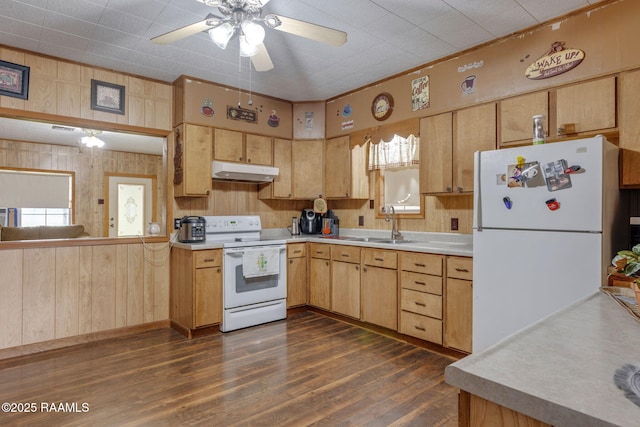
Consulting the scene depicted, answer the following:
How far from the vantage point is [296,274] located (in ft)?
13.6

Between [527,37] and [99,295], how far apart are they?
430 cm

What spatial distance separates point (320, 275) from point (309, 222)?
0.83m

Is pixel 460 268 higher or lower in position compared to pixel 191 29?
lower

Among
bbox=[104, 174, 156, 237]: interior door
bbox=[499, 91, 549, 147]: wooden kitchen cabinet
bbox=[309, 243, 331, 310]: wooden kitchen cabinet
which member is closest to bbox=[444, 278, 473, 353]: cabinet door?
bbox=[499, 91, 549, 147]: wooden kitchen cabinet

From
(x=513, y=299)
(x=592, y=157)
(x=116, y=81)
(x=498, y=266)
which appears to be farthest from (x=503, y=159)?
(x=116, y=81)

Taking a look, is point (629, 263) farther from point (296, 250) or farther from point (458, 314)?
point (296, 250)

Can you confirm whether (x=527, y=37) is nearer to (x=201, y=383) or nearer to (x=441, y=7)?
(x=441, y=7)

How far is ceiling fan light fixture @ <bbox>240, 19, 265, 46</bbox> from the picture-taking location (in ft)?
6.82

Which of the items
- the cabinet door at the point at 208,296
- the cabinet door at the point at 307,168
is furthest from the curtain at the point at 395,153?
the cabinet door at the point at 208,296

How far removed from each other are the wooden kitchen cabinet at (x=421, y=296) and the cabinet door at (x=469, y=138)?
719 mm

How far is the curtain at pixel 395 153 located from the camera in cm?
379

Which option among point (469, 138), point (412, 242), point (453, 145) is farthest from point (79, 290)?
point (469, 138)

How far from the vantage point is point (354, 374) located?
262cm

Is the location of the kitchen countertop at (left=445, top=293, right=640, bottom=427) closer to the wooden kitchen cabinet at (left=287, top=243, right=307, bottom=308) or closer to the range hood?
the wooden kitchen cabinet at (left=287, top=243, right=307, bottom=308)
